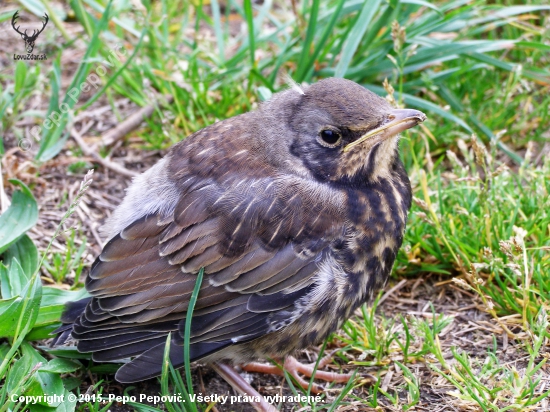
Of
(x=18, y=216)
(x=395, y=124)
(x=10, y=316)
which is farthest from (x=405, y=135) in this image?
(x=10, y=316)

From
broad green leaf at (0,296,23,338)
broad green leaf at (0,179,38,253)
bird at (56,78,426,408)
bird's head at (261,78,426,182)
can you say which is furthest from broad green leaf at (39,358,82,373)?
bird's head at (261,78,426,182)

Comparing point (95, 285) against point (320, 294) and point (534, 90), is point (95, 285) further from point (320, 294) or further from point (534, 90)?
point (534, 90)

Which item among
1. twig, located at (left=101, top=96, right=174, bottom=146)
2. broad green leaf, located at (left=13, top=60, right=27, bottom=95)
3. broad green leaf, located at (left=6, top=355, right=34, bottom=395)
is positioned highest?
broad green leaf, located at (left=13, top=60, right=27, bottom=95)

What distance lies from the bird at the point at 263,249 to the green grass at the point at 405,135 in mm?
257

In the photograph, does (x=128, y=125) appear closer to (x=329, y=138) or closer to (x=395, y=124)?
(x=329, y=138)

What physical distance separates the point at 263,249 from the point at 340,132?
2.19 feet

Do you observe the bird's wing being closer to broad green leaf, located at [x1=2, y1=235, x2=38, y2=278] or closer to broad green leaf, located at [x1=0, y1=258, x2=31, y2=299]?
broad green leaf, located at [x1=0, y1=258, x2=31, y2=299]

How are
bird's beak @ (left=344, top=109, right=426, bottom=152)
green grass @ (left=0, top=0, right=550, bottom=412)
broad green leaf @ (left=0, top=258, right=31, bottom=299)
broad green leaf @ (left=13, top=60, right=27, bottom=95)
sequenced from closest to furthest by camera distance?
bird's beak @ (left=344, top=109, right=426, bottom=152), green grass @ (left=0, top=0, right=550, bottom=412), broad green leaf @ (left=0, top=258, right=31, bottom=299), broad green leaf @ (left=13, top=60, right=27, bottom=95)

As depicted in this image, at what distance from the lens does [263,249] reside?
346 centimetres

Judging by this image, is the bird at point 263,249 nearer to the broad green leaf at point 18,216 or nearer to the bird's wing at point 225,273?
the bird's wing at point 225,273

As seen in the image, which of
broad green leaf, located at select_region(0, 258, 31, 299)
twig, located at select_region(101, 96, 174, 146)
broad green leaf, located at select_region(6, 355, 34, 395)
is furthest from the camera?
twig, located at select_region(101, 96, 174, 146)

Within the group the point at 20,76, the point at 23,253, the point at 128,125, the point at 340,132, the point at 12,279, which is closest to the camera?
Answer: the point at 340,132

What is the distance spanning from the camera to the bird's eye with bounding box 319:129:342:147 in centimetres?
351

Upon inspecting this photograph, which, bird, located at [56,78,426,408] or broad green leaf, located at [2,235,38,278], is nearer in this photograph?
bird, located at [56,78,426,408]
